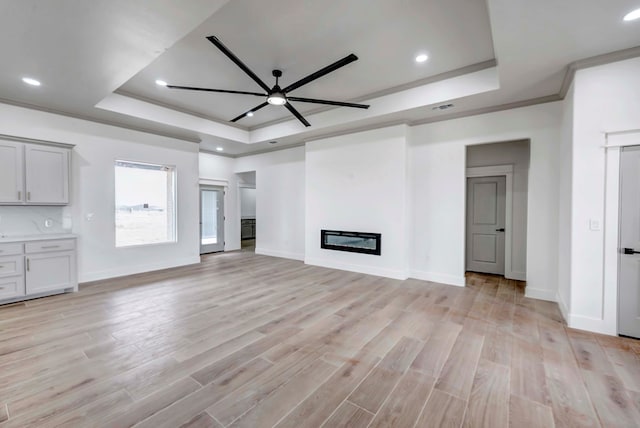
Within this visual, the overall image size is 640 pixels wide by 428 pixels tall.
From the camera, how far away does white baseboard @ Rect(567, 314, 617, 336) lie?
9.61ft

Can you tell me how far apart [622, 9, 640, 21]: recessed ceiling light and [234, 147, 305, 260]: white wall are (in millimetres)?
5552

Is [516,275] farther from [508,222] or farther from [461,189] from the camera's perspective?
[461,189]

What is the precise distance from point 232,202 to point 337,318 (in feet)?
20.1

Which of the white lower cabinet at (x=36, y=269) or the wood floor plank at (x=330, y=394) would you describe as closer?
the wood floor plank at (x=330, y=394)

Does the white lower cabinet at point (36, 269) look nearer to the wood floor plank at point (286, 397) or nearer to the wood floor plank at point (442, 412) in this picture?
the wood floor plank at point (286, 397)

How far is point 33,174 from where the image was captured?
4227 mm

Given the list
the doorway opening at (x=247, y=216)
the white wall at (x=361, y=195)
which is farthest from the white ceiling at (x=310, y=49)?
the doorway opening at (x=247, y=216)

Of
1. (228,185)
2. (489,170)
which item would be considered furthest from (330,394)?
(228,185)

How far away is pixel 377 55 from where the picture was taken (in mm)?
3539

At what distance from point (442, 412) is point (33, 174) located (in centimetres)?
615

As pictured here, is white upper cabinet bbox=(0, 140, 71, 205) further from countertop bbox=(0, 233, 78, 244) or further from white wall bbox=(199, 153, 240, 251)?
white wall bbox=(199, 153, 240, 251)

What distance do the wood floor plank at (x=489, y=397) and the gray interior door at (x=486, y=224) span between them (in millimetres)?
3945

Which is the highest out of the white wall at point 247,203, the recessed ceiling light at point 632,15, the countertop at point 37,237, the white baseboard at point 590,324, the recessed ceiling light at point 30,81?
the recessed ceiling light at point 30,81

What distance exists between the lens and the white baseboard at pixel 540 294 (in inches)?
158
